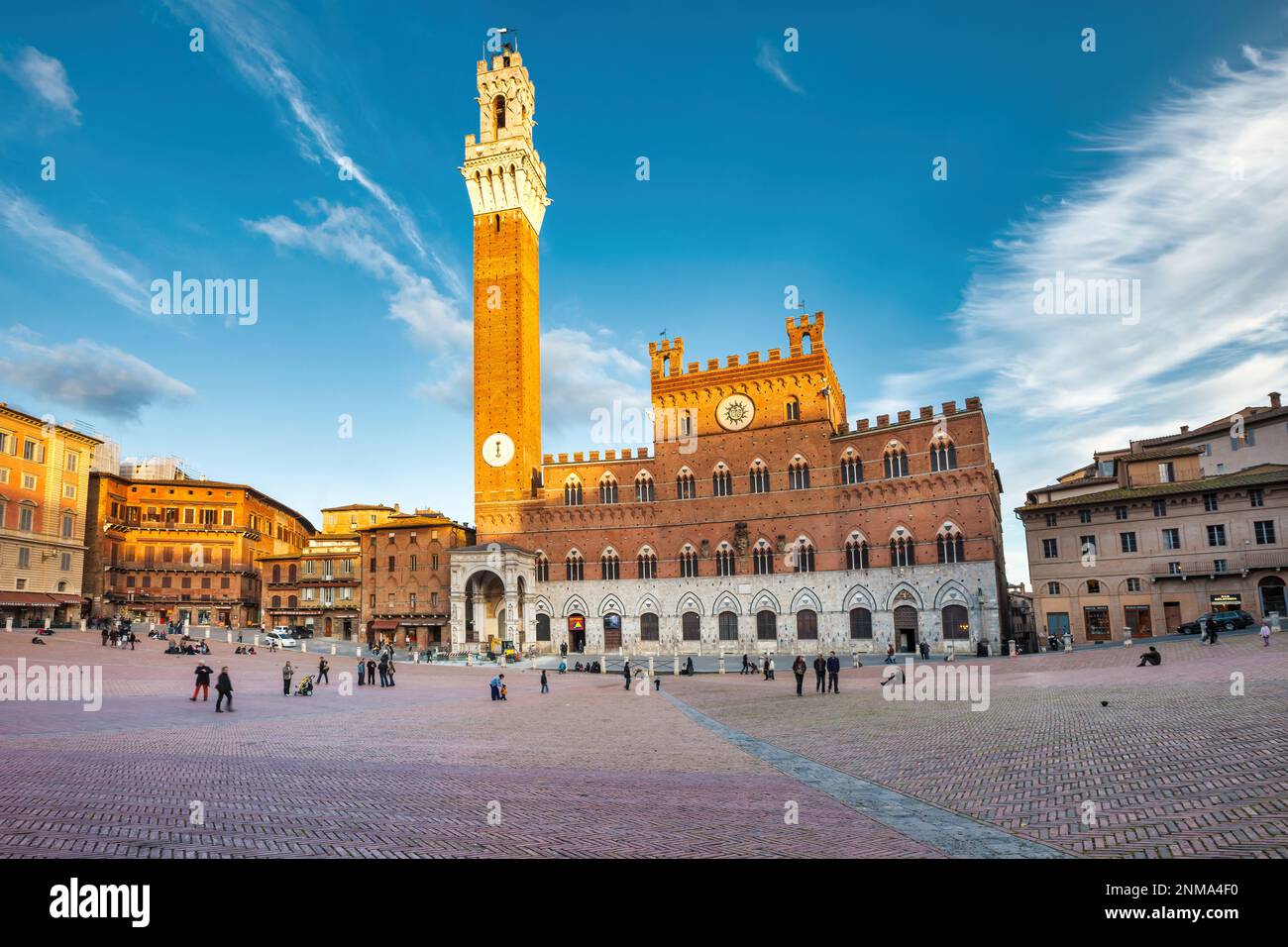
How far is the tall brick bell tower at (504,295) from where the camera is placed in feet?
192

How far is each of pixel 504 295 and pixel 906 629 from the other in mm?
38475

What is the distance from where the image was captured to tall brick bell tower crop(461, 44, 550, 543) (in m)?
58.6

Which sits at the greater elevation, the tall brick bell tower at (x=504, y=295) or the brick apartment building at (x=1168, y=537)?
the tall brick bell tower at (x=504, y=295)

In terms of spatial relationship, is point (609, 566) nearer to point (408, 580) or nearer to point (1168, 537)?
point (408, 580)

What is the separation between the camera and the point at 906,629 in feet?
157

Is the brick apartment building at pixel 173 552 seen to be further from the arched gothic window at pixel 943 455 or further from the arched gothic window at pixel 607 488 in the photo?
the arched gothic window at pixel 943 455

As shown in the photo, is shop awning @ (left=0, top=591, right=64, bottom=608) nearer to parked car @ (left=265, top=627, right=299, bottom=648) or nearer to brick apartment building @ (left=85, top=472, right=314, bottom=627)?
brick apartment building @ (left=85, top=472, right=314, bottom=627)

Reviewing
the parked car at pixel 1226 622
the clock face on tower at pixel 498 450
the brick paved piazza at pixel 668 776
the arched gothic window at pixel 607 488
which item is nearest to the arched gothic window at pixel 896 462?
the parked car at pixel 1226 622

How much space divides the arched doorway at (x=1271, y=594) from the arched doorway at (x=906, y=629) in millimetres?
18002

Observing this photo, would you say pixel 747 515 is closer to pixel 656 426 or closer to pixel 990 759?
pixel 656 426

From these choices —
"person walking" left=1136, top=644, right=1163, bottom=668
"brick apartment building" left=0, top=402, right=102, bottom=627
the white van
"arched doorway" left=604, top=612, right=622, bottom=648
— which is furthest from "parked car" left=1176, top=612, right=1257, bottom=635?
"brick apartment building" left=0, top=402, right=102, bottom=627
